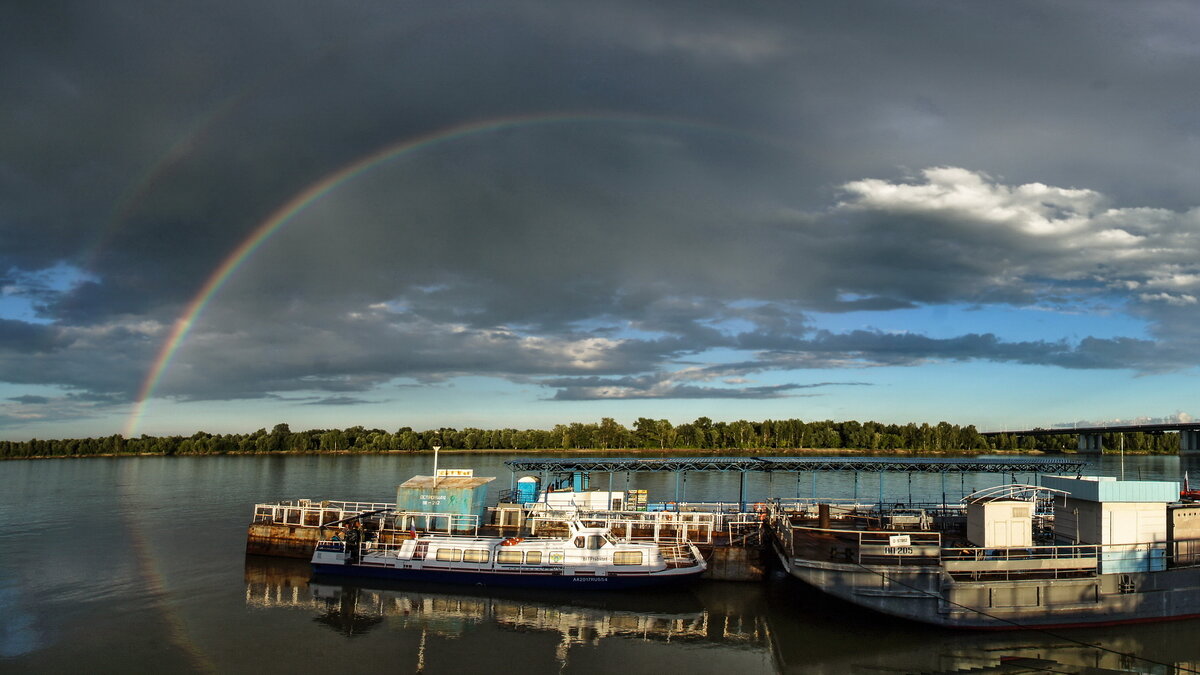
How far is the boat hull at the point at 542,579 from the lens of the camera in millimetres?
43531

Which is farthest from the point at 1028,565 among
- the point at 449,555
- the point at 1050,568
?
the point at 449,555

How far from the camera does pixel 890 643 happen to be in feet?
116

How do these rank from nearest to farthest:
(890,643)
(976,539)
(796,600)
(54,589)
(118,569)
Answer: (890,643) < (976,539) < (796,600) < (54,589) < (118,569)

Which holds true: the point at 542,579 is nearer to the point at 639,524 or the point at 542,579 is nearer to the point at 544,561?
the point at 544,561

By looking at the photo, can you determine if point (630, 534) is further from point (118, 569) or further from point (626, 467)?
point (118, 569)

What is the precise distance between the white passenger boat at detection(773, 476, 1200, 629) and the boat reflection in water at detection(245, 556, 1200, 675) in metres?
1.21

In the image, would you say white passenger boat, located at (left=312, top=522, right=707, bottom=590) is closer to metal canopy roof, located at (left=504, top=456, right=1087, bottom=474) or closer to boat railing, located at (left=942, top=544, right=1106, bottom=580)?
metal canopy roof, located at (left=504, top=456, right=1087, bottom=474)

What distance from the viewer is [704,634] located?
3719cm

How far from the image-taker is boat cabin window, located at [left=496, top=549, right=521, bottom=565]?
4499 centimetres

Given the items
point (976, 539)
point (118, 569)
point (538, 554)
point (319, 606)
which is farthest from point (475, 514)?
point (976, 539)

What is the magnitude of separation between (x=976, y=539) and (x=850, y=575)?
9520 mm

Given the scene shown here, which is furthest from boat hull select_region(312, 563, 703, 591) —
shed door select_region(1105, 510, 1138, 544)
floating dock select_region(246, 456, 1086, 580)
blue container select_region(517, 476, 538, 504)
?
shed door select_region(1105, 510, 1138, 544)

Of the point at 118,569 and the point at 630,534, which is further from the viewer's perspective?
the point at 118,569

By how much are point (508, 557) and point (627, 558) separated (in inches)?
307
